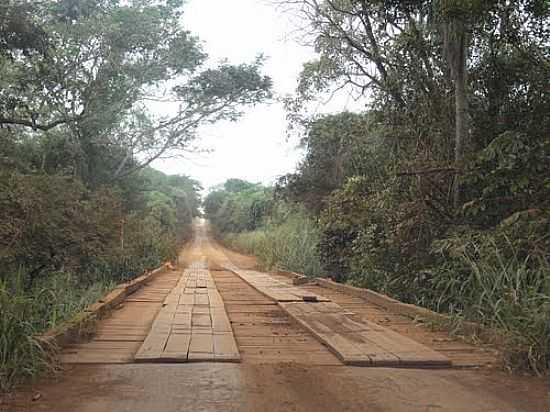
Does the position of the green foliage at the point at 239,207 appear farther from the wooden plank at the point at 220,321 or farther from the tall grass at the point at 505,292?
the tall grass at the point at 505,292

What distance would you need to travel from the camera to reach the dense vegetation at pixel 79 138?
7.68 meters

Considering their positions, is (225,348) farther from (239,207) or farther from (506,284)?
(239,207)

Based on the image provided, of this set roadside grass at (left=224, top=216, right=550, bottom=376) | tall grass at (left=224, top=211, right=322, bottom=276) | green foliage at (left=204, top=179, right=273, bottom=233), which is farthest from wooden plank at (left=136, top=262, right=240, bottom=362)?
green foliage at (left=204, top=179, right=273, bottom=233)

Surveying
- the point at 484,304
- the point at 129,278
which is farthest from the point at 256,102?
the point at 484,304

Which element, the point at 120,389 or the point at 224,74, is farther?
the point at 224,74

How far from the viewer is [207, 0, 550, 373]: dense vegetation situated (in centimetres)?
602

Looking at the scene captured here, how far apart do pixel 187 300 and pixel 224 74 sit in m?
18.0

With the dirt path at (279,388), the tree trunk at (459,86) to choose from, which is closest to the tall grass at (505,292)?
the dirt path at (279,388)

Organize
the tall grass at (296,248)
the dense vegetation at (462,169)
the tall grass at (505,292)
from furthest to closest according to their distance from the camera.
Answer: the tall grass at (296,248) → the dense vegetation at (462,169) → the tall grass at (505,292)

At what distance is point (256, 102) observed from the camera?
26.6 m

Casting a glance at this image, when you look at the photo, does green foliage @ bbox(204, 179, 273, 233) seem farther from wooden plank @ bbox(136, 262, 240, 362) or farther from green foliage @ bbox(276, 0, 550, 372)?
wooden plank @ bbox(136, 262, 240, 362)

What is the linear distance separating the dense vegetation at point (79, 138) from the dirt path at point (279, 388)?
1.62 ft

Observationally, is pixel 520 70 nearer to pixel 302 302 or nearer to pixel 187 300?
pixel 302 302

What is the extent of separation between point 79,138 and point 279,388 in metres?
19.6
